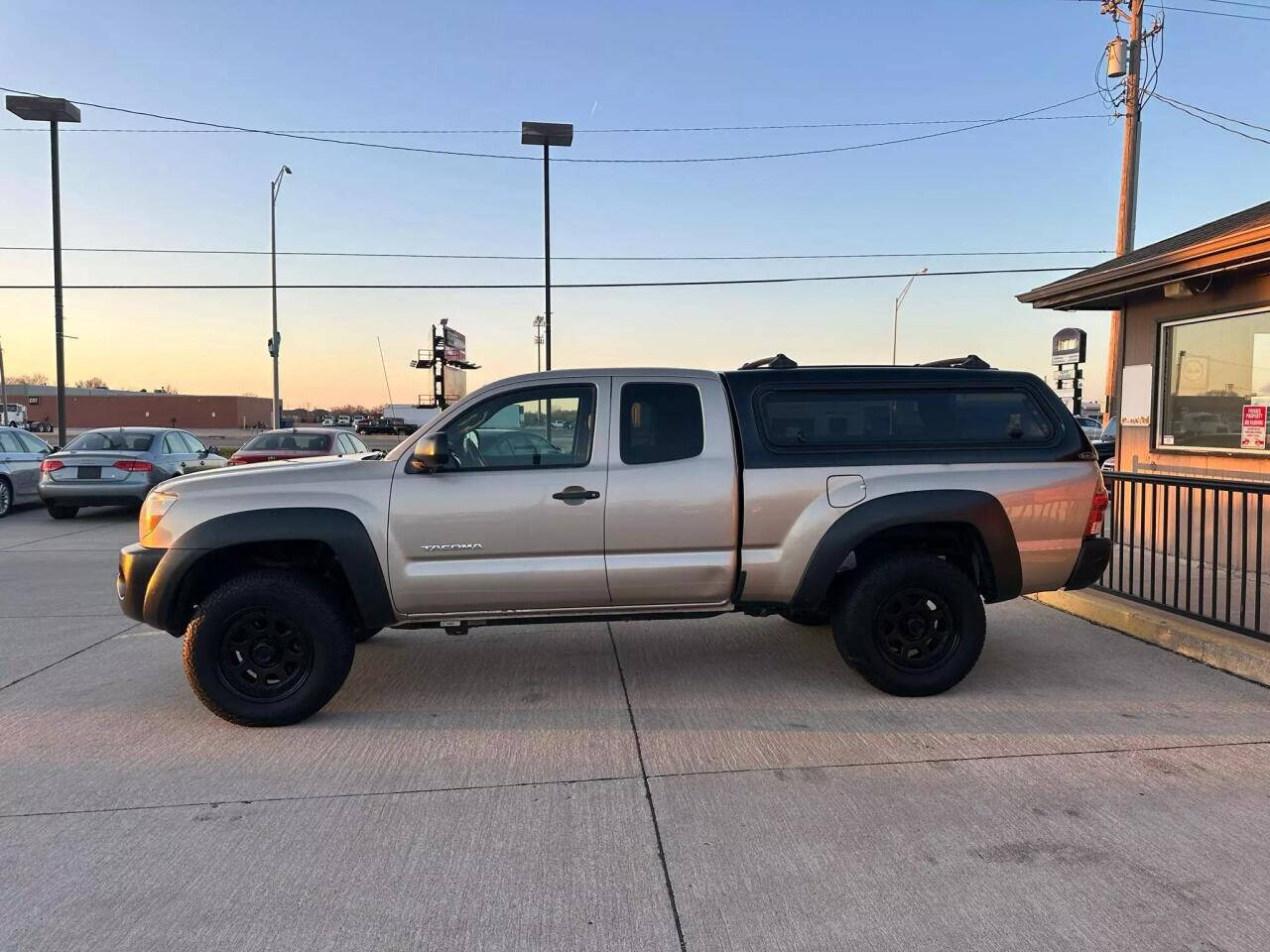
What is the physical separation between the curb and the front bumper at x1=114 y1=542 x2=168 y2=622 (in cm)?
635

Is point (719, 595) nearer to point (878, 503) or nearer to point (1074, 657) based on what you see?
point (878, 503)

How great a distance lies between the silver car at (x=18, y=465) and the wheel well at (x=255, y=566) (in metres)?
11.8

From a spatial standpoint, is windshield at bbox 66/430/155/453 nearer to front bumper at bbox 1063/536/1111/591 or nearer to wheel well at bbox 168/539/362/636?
wheel well at bbox 168/539/362/636

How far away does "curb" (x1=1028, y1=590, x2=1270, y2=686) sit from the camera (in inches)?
200

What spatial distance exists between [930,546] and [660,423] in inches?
73.7

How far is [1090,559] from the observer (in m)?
4.93

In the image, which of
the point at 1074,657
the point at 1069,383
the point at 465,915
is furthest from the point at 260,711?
the point at 1069,383

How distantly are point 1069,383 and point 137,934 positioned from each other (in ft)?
46.6

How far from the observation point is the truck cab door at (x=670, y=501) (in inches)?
181

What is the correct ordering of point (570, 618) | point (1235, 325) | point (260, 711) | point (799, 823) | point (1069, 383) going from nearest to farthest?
point (799, 823) → point (260, 711) → point (570, 618) → point (1235, 325) → point (1069, 383)

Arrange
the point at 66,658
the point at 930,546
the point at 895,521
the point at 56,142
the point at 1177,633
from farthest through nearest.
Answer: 1. the point at 56,142
2. the point at 66,658
3. the point at 1177,633
4. the point at 930,546
5. the point at 895,521

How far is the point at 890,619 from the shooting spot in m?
4.83

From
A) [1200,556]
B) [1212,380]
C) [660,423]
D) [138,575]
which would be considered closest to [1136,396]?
[1212,380]

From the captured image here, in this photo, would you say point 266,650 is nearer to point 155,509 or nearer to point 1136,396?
point 155,509
